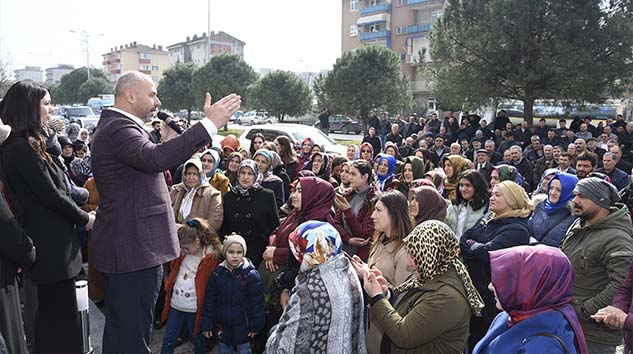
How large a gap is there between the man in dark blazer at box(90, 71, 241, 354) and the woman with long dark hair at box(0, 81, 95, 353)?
1.92 ft

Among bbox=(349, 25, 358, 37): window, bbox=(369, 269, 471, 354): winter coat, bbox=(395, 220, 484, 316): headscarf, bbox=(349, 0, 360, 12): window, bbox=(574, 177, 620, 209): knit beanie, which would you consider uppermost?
bbox=(349, 0, 360, 12): window

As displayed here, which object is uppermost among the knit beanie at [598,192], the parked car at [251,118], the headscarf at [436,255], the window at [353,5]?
the window at [353,5]

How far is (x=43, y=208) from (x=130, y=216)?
37.4 inches

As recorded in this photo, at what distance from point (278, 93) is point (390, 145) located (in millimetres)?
26013

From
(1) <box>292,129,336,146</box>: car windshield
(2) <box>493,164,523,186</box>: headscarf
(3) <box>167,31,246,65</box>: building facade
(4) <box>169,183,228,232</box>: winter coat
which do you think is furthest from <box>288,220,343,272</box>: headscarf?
(3) <box>167,31,246,65</box>: building facade

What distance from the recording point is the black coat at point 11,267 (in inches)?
103

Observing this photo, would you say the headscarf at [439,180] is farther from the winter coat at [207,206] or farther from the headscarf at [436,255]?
the headscarf at [436,255]

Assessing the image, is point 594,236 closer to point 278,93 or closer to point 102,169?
point 102,169

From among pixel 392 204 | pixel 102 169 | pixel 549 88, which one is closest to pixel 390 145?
pixel 392 204

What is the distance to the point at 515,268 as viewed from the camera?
7.22 ft

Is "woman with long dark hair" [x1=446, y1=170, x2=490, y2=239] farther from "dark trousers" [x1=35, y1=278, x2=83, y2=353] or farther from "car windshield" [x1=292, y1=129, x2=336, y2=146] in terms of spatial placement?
"car windshield" [x1=292, y1=129, x2=336, y2=146]

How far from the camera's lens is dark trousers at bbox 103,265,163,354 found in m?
2.73

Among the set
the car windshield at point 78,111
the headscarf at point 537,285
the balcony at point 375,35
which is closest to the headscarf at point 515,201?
the headscarf at point 537,285

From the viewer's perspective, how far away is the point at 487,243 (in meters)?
3.94
